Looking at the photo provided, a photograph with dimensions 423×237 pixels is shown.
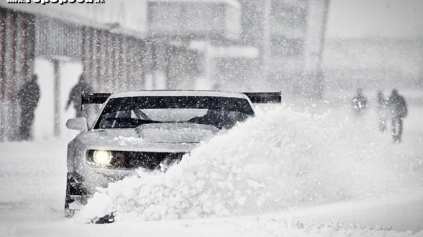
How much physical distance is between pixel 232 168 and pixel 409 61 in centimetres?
6061

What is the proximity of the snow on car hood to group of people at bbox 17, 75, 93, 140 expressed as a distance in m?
12.5

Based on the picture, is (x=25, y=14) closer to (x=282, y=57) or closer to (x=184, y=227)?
(x=184, y=227)

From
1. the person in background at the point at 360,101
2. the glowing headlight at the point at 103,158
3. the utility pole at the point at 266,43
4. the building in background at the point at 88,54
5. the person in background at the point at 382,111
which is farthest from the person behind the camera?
the utility pole at the point at 266,43

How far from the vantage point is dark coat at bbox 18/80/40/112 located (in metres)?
18.8

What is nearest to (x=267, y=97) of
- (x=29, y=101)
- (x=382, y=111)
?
(x=29, y=101)

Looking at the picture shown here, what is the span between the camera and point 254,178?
17.4ft

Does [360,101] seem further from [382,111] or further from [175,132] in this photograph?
[175,132]

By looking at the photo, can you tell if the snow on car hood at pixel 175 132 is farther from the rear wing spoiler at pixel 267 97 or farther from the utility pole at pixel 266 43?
the utility pole at pixel 266 43

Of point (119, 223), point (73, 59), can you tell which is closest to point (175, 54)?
point (73, 59)

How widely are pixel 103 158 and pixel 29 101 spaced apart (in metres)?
14.2

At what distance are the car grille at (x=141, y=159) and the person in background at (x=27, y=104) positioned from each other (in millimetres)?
13659

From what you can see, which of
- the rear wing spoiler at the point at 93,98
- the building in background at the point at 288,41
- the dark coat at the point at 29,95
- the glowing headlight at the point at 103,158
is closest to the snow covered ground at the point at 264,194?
the glowing headlight at the point at 103,158

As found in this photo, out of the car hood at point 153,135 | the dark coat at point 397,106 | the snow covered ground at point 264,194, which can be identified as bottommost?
the dark coat at point 397,106

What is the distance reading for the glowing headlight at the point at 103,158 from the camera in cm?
563
